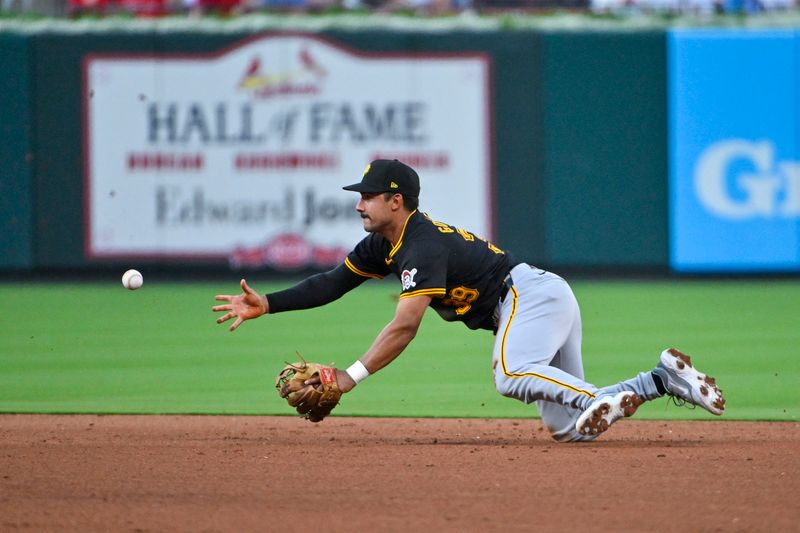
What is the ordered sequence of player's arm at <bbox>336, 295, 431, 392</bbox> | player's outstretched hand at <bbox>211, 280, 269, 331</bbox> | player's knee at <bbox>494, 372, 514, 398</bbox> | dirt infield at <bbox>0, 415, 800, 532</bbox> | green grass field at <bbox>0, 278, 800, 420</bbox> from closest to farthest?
dirt infield at <bbox>0, 415, 800, 532</bbox>
player's arm at <bbox>336, 295, 431, 392</bbox>
player's knee at <bbox>494, 372, 514, 398</bbox>
player's outstretched hand at <bbox>211, 280, 269, 331</bbox>
green grass field at <bbox>0, 278, 800, 420</bbox>

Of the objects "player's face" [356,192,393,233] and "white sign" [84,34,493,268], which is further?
"white sign" [84,34,493,268]

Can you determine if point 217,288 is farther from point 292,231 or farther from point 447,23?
point 447,23

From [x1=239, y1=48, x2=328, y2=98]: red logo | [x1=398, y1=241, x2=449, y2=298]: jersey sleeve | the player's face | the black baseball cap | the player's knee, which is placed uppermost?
[x1=239, y1=48, x2=328, y2=98]: red logo

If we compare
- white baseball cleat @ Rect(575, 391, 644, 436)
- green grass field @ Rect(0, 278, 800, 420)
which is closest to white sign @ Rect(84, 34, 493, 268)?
green grass field @ Rect(0, 278, 800, 420)

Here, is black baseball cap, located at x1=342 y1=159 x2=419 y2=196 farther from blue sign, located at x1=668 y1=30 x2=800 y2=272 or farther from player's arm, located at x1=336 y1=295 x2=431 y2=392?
blue sign, located at x1=668 y1=30 x2=800 y2=272

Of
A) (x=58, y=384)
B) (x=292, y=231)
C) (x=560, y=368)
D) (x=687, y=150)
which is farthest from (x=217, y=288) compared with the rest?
(x=560, y=368)

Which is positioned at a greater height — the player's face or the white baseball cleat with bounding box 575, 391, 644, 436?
the player's face

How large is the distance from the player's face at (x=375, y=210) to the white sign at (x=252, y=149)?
10.5m

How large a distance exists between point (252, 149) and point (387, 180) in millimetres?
10809

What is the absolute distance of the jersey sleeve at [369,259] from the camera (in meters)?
6.87

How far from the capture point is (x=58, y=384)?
9297mm

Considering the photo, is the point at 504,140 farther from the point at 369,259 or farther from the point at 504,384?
the point at 504,384

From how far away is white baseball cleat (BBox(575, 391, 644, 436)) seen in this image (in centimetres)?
619

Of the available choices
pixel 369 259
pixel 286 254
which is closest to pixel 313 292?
pixel 369 259
